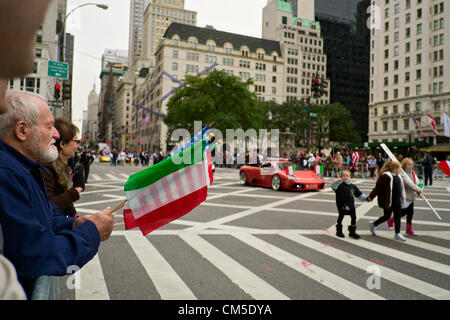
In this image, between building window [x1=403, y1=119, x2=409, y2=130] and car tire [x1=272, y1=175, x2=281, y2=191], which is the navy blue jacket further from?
building window [x1=403, y1=119, x2=409, y2=130]

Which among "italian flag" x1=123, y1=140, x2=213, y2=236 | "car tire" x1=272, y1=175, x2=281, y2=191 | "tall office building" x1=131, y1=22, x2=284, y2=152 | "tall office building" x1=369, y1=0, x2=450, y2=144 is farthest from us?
"tall office building" x1=131, y1=22, x2=284, y2=152

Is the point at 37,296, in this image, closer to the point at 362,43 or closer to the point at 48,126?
the point at 48,126

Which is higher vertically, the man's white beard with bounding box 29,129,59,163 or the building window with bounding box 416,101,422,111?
the building window with bounding box 416,101,422,111

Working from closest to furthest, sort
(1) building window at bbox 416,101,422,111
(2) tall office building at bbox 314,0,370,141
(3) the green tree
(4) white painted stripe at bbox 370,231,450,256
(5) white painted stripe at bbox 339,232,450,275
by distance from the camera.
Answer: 1. (5) white painted stripe at bbox 339,232,450,275
2. (4) white painted stripe at bbox 370,231,450,256
3. (3) the green tree
4. (1) building window at bbox 416,101,422,111
5. (2) tall office building at bbox 314,0,370,141

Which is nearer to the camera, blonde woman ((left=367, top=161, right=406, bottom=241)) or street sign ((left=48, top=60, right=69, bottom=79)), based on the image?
blonde woman ((left=367, top=161, right=406, bottom=241))

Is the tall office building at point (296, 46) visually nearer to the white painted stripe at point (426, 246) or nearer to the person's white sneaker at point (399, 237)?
the person's white sneaker at point (399, 237)

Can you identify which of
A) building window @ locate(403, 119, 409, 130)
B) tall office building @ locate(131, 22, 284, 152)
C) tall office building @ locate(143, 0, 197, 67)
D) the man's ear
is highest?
tall office building @ locate(143, 0, 197, 67)

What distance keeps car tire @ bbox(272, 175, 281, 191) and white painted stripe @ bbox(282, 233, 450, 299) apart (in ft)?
29.2

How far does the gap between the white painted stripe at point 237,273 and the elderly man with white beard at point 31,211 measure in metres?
2.40

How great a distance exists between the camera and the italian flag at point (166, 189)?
101 inches

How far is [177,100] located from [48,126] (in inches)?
1579

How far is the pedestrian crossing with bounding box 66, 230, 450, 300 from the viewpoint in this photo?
12.8ft

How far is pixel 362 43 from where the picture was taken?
426ft

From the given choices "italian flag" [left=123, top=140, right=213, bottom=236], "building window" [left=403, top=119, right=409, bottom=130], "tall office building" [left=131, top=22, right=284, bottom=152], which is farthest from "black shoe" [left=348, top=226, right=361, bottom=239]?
"building window" [left=403, top=119, right=409, bottom=130]
